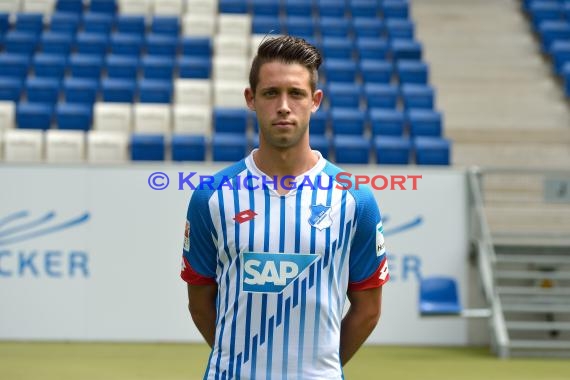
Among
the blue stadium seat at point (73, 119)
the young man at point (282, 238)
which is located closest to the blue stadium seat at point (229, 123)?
the blue stadium seat at point (73, 119)

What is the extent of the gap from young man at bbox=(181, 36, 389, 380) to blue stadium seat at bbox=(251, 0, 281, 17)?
1465 cm

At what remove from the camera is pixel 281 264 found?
274 cm

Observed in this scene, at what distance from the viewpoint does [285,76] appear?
2727 mm

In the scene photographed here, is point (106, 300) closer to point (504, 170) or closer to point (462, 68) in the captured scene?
point (504, 170)

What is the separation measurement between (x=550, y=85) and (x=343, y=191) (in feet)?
44.5

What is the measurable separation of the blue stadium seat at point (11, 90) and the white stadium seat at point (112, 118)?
1.50m

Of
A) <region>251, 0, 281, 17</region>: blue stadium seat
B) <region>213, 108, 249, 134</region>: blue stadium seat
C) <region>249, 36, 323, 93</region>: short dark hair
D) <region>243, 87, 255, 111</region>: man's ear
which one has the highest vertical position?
<region>251, 0, 281, 17</region>: blue stadium seat

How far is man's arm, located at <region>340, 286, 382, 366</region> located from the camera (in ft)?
9.71

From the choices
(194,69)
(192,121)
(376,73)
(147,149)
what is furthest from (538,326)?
(194,69)

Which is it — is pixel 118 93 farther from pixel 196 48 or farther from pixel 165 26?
pixel 165 26

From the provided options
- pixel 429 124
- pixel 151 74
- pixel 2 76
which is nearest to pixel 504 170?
pixel 429 124

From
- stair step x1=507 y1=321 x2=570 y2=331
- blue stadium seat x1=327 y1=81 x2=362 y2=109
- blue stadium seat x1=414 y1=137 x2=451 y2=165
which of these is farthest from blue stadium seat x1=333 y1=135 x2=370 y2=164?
stair step x1=507 y1=321 x2=570 y2=331

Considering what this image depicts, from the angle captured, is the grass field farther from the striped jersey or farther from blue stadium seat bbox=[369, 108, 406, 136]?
the striped jersey

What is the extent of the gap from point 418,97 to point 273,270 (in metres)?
11.9
